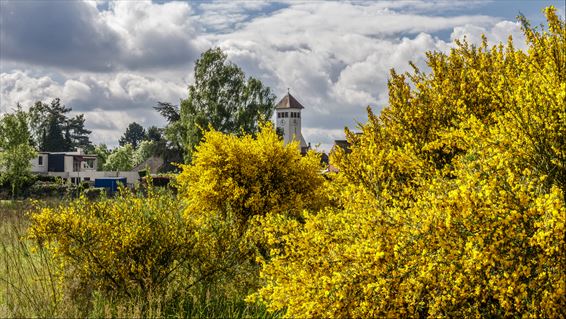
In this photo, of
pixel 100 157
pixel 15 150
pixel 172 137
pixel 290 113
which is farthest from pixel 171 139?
pixel 290 113

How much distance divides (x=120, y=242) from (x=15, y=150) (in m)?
36.1

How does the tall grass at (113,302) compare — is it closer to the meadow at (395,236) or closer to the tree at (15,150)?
the meadow at (395,236)

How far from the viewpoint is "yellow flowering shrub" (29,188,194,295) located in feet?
27.5

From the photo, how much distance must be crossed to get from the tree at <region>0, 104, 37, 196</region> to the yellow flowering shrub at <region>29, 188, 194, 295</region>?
34.4 metres

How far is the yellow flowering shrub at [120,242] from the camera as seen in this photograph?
27.5 feet

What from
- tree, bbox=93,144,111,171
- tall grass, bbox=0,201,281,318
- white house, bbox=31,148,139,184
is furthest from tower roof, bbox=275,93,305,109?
tall grass, bbox=0,201,281,318

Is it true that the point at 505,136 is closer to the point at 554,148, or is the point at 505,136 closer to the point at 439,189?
the point at 554,148

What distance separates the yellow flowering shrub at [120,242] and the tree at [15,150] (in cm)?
3439

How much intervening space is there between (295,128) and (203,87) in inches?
2202

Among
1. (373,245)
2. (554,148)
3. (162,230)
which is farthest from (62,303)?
(554,148)

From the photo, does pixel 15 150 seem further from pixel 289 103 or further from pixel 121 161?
pixel 289 103

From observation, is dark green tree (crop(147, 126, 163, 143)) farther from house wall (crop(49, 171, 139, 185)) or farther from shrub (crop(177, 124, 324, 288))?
shrub (crop(177, 124, 324, 288))

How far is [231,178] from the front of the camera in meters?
14.2

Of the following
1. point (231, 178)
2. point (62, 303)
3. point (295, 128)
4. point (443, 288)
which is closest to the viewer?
point (443, 288)
